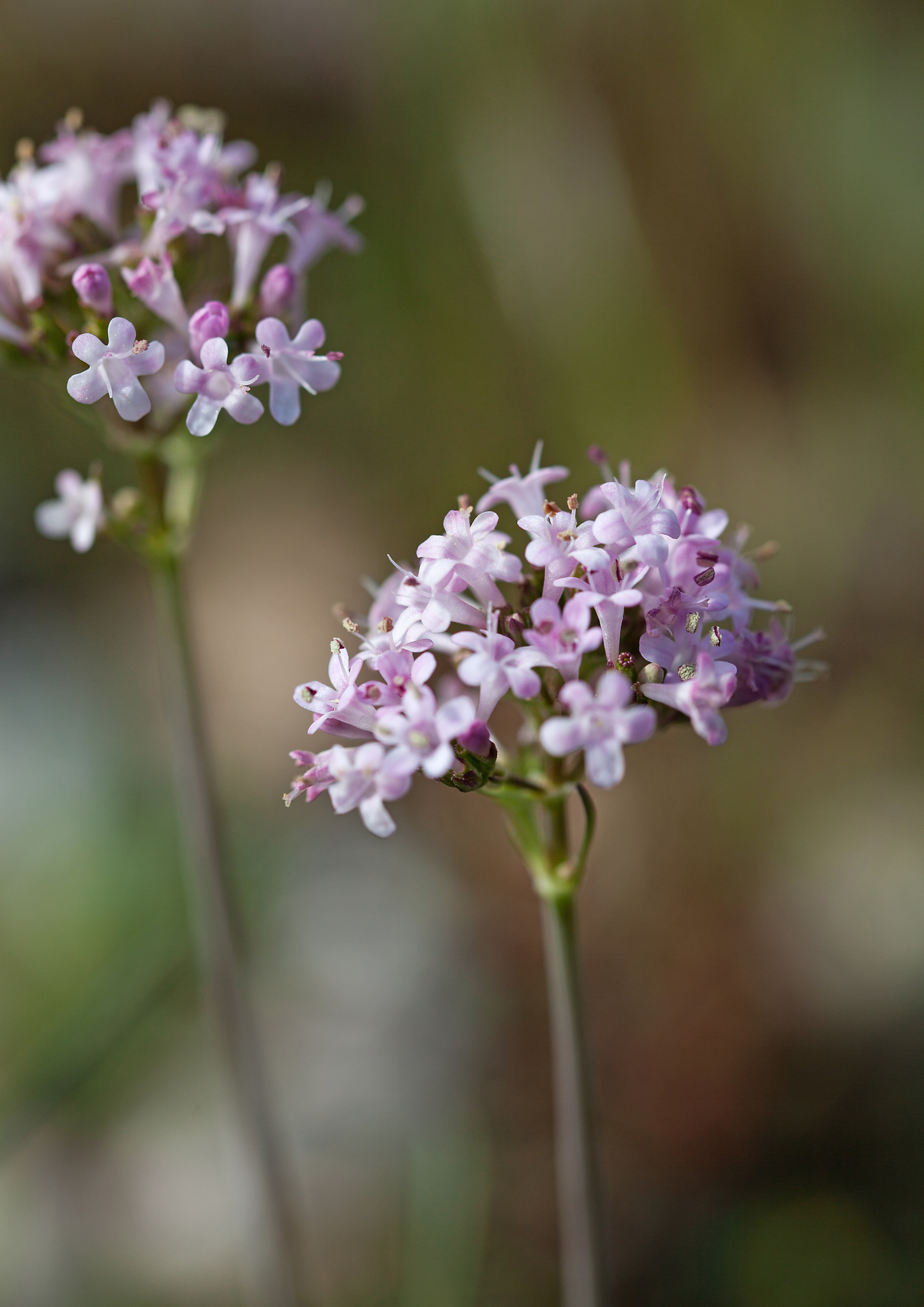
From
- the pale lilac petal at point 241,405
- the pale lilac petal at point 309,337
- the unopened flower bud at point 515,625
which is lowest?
the unopened flower bud at point 515,625

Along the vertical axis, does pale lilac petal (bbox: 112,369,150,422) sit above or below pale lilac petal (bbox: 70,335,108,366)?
below

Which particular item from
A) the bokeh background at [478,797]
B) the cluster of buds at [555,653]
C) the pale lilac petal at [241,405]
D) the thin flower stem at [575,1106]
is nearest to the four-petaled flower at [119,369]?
the pale lilac petal at [241,405]

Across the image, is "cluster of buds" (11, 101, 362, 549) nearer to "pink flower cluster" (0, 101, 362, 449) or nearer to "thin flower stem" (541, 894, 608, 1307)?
"pink flower cluster" (0, 101, 362, 449)

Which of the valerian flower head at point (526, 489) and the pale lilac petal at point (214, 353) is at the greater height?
the pale lilac petal at point (214, 353)

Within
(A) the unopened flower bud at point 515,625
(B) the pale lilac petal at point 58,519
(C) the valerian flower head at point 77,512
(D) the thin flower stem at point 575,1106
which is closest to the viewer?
(A) the unopened flower bud at point 515,625

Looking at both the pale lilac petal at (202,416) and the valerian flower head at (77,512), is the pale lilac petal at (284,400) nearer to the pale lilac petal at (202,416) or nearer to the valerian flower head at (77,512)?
the pale lilac petal at (202,416)

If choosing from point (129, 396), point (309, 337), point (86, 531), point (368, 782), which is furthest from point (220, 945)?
point (309, 337)

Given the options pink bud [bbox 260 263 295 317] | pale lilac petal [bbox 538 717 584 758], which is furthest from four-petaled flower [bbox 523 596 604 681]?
pink bud [bbox 260 263 295 317]

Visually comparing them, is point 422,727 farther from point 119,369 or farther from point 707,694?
point 119,369

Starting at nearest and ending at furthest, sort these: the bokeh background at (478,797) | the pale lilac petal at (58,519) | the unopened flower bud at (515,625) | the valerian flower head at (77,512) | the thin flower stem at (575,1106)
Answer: the unopened flower bud at (515,625) → the thin flower stem at (575,1106) → the valerian flower head at (77,512) → the pale lilac petal at (58,519) → the bokeh background at (478,797)
